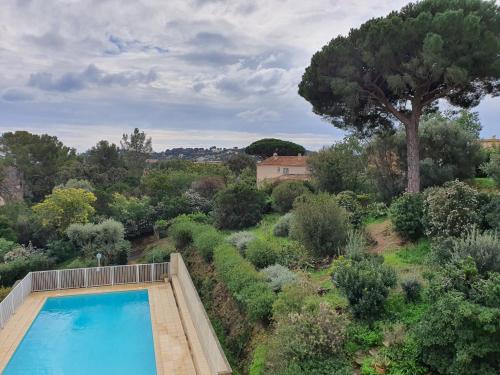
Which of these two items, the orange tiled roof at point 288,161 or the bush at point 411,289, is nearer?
the bush at point 411,289

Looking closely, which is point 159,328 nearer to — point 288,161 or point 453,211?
point 453,211

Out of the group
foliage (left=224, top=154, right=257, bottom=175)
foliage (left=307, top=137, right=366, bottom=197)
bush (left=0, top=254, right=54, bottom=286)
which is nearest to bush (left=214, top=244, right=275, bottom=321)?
foliage (left=307, top=137, right=366, bottom=197)

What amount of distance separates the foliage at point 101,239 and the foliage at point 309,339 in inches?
538

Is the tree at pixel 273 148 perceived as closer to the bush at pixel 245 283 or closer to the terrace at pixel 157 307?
the terrace at pixel 157 307

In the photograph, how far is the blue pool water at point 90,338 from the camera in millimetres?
9836

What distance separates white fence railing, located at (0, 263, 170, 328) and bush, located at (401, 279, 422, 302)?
11586 mm

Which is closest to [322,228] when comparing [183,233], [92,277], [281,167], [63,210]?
[183,233]

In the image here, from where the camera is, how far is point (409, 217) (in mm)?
11234

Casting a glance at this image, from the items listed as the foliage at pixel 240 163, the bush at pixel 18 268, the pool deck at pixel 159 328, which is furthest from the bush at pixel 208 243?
the foliage at pixel 240 163

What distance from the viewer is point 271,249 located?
12047 mm

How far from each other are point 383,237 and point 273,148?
3866 cm

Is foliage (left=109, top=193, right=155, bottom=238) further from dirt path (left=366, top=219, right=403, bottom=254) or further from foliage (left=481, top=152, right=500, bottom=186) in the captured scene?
foliage (left=481, top=152, right=500, bottom=186)

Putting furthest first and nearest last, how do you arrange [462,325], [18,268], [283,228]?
[18,268] < [283,228] < [462,325]

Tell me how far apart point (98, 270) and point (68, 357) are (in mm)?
5944
